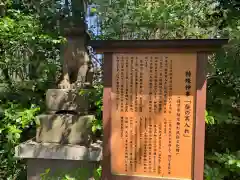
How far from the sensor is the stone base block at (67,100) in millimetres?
3377

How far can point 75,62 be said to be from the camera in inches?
139

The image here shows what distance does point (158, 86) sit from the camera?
226 centimetres

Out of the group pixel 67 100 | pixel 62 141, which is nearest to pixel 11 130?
pixel 62 141

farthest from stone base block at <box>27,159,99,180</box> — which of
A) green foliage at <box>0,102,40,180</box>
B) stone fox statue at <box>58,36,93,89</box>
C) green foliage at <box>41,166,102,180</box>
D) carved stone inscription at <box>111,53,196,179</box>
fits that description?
carved stone inscription at <box>111,53,196,179</box>

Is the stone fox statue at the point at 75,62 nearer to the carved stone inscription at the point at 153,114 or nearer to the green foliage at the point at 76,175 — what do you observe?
the green foliage at the point at 76,175

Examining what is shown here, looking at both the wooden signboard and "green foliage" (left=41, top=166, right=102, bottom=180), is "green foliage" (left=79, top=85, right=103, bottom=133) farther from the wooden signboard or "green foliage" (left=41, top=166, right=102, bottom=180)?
the wooden signboard

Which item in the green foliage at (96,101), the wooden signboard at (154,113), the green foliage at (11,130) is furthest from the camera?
the green foliage at (11,130)

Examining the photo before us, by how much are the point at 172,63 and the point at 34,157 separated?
1990 millimetres

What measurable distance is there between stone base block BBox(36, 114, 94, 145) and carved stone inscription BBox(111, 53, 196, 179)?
1.01 meters

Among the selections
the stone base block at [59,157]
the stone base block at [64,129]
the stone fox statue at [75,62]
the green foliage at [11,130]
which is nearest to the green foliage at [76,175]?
the stone base block at [59,157]

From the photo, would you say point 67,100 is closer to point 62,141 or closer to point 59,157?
point 62,141

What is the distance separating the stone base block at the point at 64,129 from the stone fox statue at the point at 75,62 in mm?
395

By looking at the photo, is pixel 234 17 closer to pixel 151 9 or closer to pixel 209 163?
pixel 151 9

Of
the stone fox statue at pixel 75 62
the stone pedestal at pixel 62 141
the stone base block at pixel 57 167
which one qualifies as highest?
the stone fox statue at pixel 75 62
